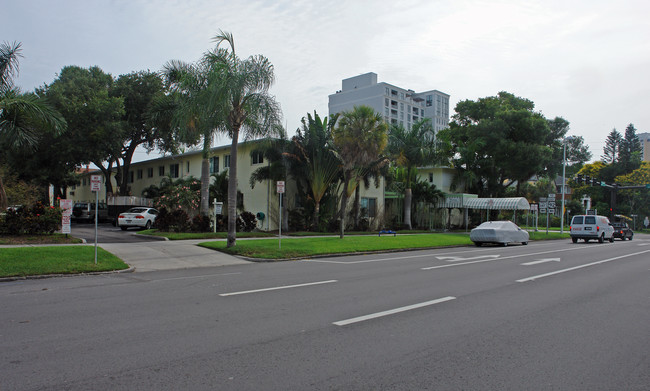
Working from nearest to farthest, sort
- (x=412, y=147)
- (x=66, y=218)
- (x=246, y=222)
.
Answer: (x=66, y=218) → (x=246, y=222) → (x=412, y=147)

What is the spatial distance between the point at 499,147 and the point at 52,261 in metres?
40.1

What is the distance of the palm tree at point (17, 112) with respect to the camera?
17672 mm

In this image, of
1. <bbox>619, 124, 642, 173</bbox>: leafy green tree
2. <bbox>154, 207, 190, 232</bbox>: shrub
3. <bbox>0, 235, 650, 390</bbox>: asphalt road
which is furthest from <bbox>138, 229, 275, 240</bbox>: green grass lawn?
<bbox>619, 124, 642, 173</bbox>: leafy green tree

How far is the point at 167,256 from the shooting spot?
603 inches

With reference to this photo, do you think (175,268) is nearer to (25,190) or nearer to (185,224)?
(185,224)

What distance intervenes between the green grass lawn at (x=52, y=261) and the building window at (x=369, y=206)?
71.9ft

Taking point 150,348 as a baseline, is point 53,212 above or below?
above

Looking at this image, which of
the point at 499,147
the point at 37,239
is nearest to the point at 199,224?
the point at 37,239

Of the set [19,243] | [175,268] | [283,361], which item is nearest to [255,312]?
[283,361]

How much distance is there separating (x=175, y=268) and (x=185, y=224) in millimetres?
10727

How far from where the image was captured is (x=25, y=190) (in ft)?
112

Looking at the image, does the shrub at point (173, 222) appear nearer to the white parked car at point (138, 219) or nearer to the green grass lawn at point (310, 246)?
the white parked car at point (138, 219)

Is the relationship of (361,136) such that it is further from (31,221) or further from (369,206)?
(31,221)

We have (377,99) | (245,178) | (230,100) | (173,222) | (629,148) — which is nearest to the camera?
(230,100)
